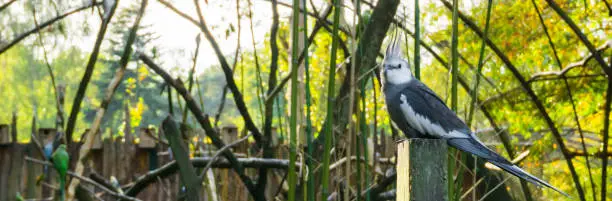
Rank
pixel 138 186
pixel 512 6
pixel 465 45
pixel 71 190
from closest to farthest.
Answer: pixel 71 190 → pixel 138 186 → pixel 512 6 → pixel 465 45

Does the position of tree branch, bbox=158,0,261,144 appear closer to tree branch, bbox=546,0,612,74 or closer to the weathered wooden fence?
tree branch, bbox=546,0,612,74

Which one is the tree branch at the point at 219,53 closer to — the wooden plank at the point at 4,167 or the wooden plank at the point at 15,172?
the wooden plank at the point at 15,172

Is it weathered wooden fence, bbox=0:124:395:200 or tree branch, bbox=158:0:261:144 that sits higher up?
tree branch, bbox=158:0:261:144

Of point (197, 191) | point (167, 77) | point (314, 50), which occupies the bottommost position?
point (197, 191)

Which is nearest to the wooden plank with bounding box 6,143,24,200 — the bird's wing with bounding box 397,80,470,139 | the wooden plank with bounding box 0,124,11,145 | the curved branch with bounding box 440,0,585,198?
the wooden plank with bounding box 0,124,11,145

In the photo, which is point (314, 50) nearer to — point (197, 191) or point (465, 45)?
point (465, 45)

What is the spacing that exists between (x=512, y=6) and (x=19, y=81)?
46.7 feet

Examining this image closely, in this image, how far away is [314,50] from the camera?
7.82 m

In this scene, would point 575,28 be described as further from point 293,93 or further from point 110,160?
point 110,160

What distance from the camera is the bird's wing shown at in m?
1.67

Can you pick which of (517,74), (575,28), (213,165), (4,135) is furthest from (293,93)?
(4,135)

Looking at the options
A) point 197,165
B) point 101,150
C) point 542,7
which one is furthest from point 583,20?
point 101,150

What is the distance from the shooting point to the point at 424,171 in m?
1.38

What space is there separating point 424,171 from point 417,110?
0.33 metres
